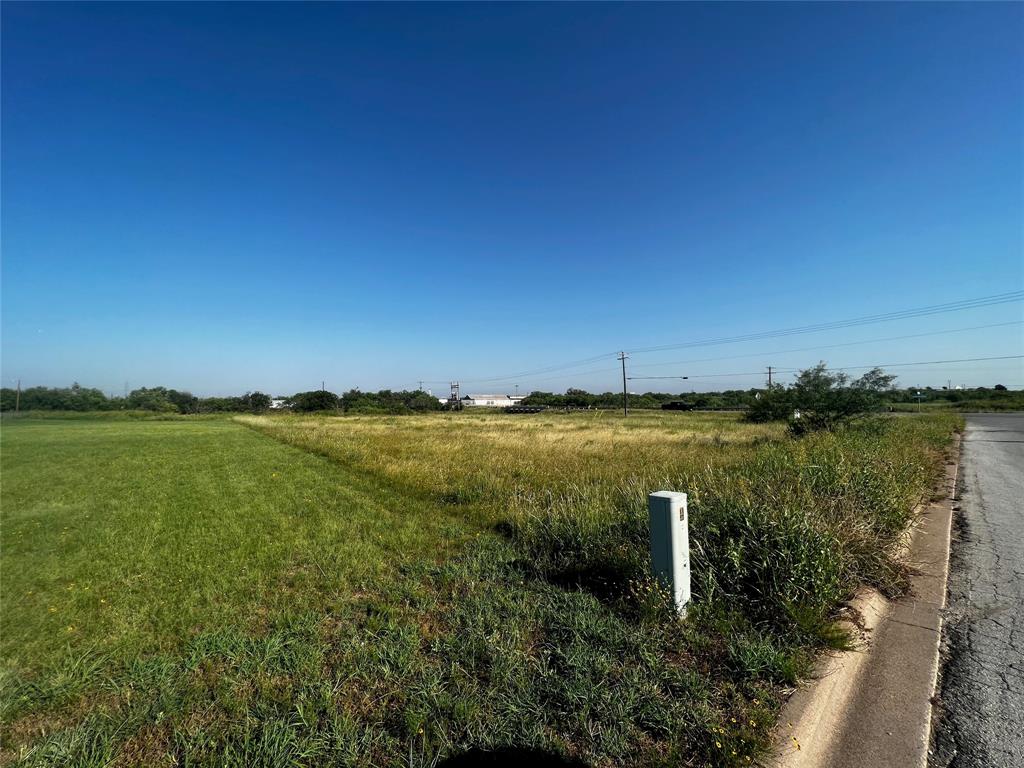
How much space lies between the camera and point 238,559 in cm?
559

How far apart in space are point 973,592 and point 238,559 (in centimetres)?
823

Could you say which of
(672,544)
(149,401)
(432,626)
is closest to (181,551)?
(432,626)

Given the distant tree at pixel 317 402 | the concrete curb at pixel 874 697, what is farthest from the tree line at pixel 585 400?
the concrete curb at pixel 874 697

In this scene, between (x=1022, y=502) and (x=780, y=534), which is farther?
(x=1022, y=502)

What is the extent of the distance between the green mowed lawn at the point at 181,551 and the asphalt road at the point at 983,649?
466 centimetres

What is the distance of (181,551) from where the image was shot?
19.7ft

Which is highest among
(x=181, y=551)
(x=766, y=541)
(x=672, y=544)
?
(x=672, y=544)

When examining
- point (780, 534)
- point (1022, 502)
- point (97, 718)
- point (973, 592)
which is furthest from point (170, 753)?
point (1022, 502)

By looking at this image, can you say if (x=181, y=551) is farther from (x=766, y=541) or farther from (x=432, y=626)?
(x=766, y=541)

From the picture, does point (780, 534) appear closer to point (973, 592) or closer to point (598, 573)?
point (598, 573)

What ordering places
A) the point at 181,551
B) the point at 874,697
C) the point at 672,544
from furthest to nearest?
1. the point at 181,551
2. the point at 672,544
3. the point at 874,697

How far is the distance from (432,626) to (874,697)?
10.3 feet

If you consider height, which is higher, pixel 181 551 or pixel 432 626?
pixel 432 626

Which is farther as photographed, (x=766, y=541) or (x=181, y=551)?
(x=181, y=551)
